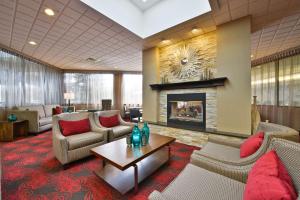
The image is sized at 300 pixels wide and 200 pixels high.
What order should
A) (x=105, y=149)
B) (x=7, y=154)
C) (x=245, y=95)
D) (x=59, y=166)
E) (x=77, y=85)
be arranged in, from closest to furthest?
(x=105, y=149) → (x=59, y=166) → (x=7, y=154) → (x=245, y=95) → (x=77, y=85)

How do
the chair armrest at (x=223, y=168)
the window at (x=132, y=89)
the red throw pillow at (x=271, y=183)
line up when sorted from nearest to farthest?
the red throw pillow at (x=271, y=183) < the chair armrest at (x=223, y=168) < the window at (x=132, y=89)

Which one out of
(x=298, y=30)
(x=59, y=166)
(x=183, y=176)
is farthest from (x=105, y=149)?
(x=298, y=30)

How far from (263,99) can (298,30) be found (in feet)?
9.32

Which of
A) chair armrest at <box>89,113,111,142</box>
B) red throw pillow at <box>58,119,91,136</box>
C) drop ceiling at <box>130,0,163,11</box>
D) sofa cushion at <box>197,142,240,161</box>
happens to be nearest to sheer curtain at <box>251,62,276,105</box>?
sofa cushion at <box>197,142,240,161</box>

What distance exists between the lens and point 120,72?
816 cm

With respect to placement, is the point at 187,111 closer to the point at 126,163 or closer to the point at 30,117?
the point at 126,163

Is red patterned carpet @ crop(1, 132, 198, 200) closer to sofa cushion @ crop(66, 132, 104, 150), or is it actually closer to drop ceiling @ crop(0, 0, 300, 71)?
sofa cushion @ crop(66, 132, 104, 150)

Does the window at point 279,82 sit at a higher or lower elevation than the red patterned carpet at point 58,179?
higher

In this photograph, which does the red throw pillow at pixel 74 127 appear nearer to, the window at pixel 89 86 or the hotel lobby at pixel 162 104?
the hotel lobby at pixel 162 104

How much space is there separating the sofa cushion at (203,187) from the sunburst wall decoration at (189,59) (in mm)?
3242

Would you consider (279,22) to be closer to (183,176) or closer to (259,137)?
(259,137)

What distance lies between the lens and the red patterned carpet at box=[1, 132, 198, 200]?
60.8 inches

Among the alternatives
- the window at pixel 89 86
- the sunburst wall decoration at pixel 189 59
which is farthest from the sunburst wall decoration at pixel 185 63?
the window at pixel 89 86

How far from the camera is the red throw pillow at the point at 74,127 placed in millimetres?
2470
